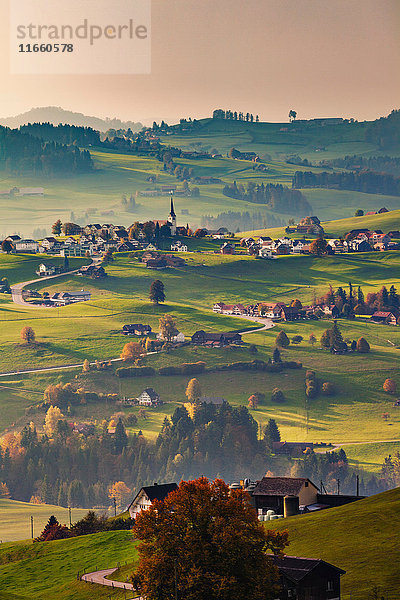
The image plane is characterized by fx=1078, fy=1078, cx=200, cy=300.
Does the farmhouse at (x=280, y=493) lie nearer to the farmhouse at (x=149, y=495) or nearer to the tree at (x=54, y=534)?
the farmhouse at (x=149, y=495)

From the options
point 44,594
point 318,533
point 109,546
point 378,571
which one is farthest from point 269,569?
point 109,546

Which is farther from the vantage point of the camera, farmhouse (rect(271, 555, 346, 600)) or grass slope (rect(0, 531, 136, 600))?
grass slope (rect(0, 531, 136, 600))

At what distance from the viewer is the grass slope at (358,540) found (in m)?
65.5

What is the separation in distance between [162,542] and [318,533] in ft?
75.1

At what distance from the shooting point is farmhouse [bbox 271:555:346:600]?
61250 millimetres

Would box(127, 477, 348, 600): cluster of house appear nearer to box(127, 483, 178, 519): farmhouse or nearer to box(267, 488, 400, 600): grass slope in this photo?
box(127, 483, 178, 519): farmhouse

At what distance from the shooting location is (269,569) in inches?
2325

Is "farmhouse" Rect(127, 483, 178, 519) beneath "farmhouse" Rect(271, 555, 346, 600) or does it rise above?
beneath

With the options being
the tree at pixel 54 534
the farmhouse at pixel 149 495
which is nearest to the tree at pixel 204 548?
the farmhouse at pixel 149 495

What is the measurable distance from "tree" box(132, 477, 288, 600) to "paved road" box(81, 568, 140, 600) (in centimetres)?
1276

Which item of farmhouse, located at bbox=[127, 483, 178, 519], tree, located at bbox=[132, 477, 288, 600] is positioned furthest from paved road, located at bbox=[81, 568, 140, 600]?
farmhouse, located at bbox=[127, 483, 178, 519]

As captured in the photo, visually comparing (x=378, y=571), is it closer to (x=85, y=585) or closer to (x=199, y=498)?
(x=199, y=498)

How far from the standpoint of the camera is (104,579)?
79.3 m

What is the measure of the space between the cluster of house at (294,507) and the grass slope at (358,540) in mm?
1984
